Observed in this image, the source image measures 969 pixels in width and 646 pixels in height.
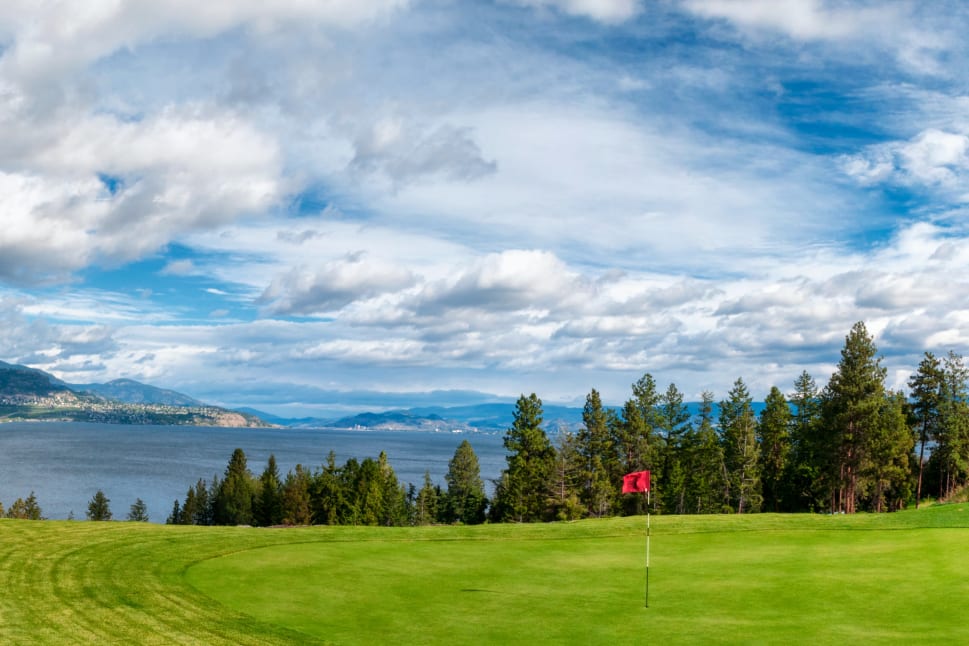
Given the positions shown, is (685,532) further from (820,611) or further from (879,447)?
(879,447)

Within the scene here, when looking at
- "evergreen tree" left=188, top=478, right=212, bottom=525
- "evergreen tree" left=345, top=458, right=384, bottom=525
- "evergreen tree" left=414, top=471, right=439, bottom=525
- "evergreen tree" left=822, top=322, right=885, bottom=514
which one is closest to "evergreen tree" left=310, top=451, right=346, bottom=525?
"evergreen tree" left=345, top=458, right=384, bottom=525

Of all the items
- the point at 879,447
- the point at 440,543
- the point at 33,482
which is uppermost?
the point at 879,447

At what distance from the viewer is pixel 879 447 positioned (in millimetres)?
57375

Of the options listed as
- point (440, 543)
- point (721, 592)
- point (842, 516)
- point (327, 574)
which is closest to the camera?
point (721, 592)

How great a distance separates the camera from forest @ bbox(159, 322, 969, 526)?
189 feet

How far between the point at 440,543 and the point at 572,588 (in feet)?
33.4

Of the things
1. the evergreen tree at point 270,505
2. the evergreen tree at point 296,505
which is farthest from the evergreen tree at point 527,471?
the evergreen tree at point 270,505

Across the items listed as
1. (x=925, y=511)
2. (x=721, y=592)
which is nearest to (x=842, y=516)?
(x=925, y=511)

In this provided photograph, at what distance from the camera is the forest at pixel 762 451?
189 ft

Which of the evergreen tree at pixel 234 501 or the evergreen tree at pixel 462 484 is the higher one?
the evergreen tree at pixel 462 484

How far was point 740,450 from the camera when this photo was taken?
67.1 metres

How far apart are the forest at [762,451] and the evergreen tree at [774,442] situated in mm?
110

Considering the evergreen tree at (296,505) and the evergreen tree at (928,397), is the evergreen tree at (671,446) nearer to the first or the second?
the evergreen tree at (928,397)

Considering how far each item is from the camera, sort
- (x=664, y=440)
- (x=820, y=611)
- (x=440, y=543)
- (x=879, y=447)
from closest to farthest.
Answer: (x=820, y=611), (x=440, y=543), (x=879, y=447), (x=664, y=440)
